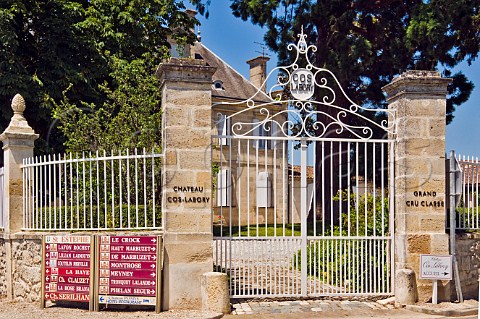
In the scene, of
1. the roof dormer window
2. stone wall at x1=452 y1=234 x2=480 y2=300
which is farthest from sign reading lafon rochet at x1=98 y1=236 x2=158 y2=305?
the roof dormer window

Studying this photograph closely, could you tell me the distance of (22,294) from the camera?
9102mm

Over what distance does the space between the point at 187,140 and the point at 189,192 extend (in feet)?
2.54

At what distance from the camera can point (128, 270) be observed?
8.02 meters

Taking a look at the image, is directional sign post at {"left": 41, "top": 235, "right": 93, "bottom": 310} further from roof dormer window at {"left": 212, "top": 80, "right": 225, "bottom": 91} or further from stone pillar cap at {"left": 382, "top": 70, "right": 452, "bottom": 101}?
roof dormer window at {"left": 212, "top": 80, "right": 225, "bottom": 91}

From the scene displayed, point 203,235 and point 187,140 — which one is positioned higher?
point 187,140

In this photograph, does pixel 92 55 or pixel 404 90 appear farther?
pixel 92 55

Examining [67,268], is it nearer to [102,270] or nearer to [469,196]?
[102,270]

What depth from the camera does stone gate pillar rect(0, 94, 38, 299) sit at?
926 centimetres

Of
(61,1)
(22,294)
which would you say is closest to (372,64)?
(61,1)

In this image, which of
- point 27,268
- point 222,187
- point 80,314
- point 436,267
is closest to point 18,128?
point 27,268

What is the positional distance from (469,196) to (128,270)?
5908 millimetres

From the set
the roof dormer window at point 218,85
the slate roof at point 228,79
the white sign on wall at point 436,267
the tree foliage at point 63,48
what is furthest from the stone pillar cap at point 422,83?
the roof dormer window at point 218,85

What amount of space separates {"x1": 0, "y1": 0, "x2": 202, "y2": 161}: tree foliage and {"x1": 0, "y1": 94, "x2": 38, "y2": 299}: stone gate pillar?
5559 millimetres

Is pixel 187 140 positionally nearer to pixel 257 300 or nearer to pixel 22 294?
pixel 257 300
